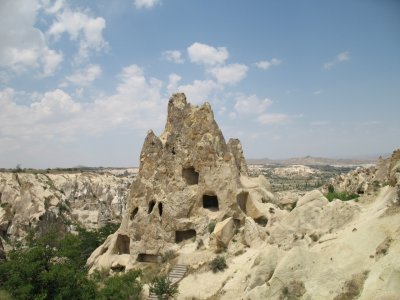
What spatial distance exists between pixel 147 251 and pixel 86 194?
56969mm

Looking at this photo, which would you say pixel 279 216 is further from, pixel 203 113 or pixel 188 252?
pixel 203 113

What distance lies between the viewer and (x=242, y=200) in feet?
97.7

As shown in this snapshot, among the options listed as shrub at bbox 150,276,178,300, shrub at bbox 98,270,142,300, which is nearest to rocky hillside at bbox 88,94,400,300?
shrub at bbox 150,276,178,300

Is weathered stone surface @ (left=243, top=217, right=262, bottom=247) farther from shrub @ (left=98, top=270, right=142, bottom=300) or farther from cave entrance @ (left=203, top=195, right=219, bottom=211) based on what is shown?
shrub @ (left=98, top=270, right=142, bottom=300)

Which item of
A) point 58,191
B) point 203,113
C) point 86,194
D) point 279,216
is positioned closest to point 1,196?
point 58,191

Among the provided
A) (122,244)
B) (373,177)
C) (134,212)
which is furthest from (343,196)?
(122,244)

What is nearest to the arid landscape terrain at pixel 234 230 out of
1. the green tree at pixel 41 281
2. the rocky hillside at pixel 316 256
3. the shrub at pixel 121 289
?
the rocky hillside at pixel 316 256

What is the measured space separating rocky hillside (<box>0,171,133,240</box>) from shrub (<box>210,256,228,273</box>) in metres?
41.7

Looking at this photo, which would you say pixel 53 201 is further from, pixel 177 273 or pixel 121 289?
pixel 121 289

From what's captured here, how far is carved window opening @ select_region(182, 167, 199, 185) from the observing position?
3038 centimetres

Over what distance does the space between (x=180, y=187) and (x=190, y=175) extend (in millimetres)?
1699

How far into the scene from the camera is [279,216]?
87.3ft

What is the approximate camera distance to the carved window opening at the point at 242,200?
2920 cm

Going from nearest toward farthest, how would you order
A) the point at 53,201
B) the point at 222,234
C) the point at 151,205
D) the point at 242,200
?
1. the point at 222,234
2. the point at 242,200
3. the point at 151,205
4. the point at 53,201
